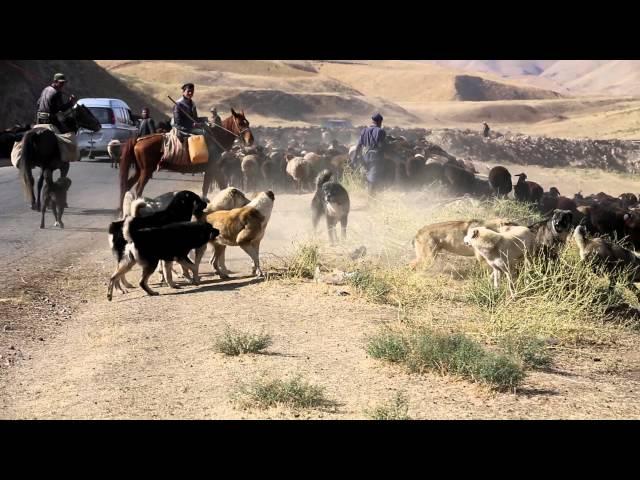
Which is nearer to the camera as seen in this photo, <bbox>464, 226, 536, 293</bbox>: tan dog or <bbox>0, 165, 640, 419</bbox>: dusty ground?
<bbox>0, 165, 640, 419</bbox>: dusty ground

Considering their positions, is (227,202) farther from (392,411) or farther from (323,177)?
(392,411)

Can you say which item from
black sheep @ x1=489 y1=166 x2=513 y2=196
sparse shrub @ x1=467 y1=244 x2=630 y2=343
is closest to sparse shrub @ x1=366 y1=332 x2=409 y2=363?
sparse shrub @ x1=467 y1=244 x2=630 y2=343

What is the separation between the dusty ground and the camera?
22.7 ft

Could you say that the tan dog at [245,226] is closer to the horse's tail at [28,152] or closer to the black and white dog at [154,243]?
the black and white dog at [154,243]

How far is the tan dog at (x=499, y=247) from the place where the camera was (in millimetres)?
10367

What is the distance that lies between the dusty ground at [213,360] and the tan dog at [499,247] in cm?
68

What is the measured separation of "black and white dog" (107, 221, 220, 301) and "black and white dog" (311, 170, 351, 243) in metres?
3.47

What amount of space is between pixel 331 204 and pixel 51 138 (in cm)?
604

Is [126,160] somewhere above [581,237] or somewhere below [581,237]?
below

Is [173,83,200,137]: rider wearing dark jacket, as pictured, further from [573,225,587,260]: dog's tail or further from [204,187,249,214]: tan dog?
[573,225,587,260]: dog's tail

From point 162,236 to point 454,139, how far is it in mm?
36190

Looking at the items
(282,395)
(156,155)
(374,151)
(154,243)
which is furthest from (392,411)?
(156,155)

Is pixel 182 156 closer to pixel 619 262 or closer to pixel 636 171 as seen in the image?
pixel 619 262

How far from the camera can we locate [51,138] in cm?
1709
